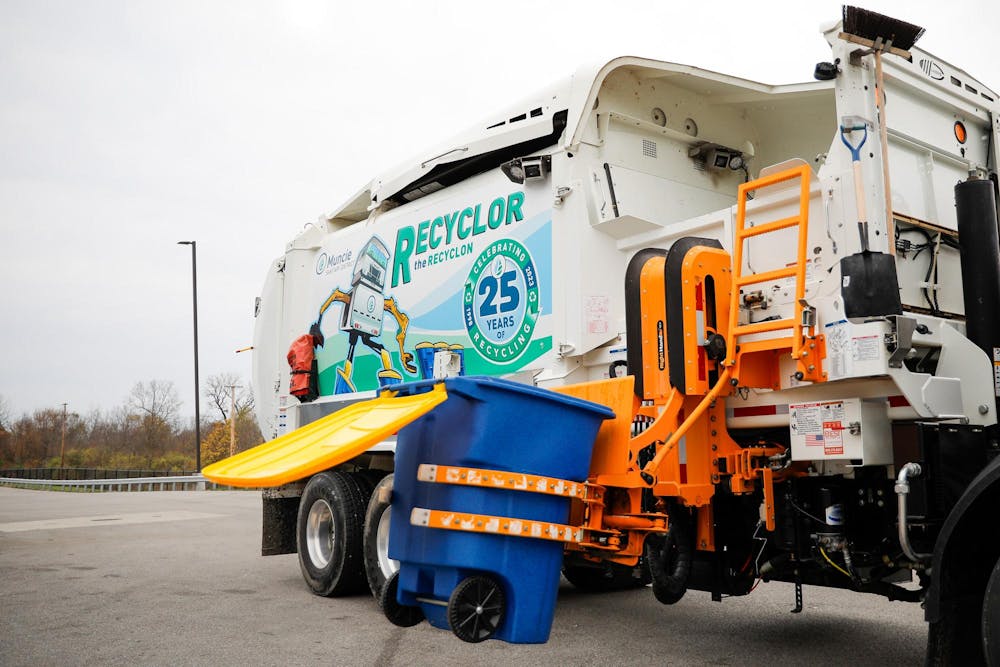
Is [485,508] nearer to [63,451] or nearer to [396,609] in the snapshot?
[396,609]

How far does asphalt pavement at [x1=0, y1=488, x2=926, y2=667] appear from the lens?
521cm

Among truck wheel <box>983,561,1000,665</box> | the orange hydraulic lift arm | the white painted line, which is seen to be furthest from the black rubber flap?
the white painted line

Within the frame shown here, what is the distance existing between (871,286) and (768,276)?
60 cm

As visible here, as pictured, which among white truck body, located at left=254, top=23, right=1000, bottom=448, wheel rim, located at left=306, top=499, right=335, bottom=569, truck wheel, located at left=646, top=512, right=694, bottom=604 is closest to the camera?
white truck body, located at left=254, top=23, right=1000, bottom=448

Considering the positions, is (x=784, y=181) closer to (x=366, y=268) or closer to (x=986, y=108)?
(x=986, y=108)

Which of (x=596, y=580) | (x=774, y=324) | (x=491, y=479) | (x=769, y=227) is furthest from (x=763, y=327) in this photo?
(x=596, y=580)

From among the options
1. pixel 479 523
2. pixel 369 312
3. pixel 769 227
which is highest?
pixel 369 312

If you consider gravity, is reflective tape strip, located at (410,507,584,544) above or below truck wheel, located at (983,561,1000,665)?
above

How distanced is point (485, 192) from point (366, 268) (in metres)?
1.80

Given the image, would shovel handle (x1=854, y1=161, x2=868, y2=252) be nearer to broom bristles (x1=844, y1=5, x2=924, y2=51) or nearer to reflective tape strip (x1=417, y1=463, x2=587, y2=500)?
broom bristles (x1=844, y1=5, x2=924, y2=51)

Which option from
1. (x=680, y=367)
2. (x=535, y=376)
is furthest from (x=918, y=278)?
(x=535, y=376)

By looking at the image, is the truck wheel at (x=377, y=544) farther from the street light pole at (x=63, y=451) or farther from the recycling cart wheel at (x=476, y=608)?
the street light pole at (x=63, y=451)

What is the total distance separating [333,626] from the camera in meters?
6.12

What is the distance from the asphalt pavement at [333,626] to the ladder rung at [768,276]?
2.18 meters
